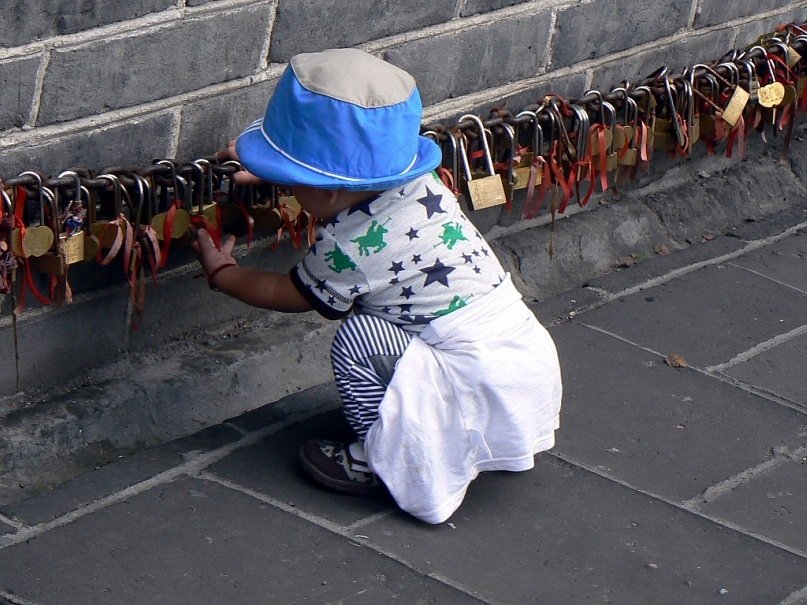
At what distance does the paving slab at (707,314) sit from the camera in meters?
3.64

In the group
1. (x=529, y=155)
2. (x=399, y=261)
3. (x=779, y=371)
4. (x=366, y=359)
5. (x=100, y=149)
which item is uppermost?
(x=100, y=149)

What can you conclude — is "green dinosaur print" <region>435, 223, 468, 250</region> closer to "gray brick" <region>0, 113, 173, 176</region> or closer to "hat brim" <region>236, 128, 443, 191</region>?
"hat brim" <region>236, 128, 443, 191</region>

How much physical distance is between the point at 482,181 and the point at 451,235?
657 mm

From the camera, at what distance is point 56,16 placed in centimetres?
264

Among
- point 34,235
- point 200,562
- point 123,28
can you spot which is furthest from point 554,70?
point 200,562

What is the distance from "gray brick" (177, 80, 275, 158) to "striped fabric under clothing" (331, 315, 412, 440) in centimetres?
60

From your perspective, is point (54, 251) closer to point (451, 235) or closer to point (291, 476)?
point (291, 476)

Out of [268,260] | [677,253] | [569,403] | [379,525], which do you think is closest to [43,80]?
[268,260]

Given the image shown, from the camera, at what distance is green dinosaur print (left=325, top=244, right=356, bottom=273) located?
265cm

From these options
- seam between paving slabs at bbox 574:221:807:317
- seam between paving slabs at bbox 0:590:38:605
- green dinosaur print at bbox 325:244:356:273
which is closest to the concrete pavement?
seam between paving slabs at bbox 0:590:38:605

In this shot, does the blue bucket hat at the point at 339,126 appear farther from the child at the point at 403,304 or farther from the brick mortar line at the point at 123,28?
the brick mortar line at the point at 123,28

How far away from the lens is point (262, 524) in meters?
2.68

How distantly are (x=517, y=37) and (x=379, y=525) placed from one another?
1548mm

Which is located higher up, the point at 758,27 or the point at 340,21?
the point at 340,21
